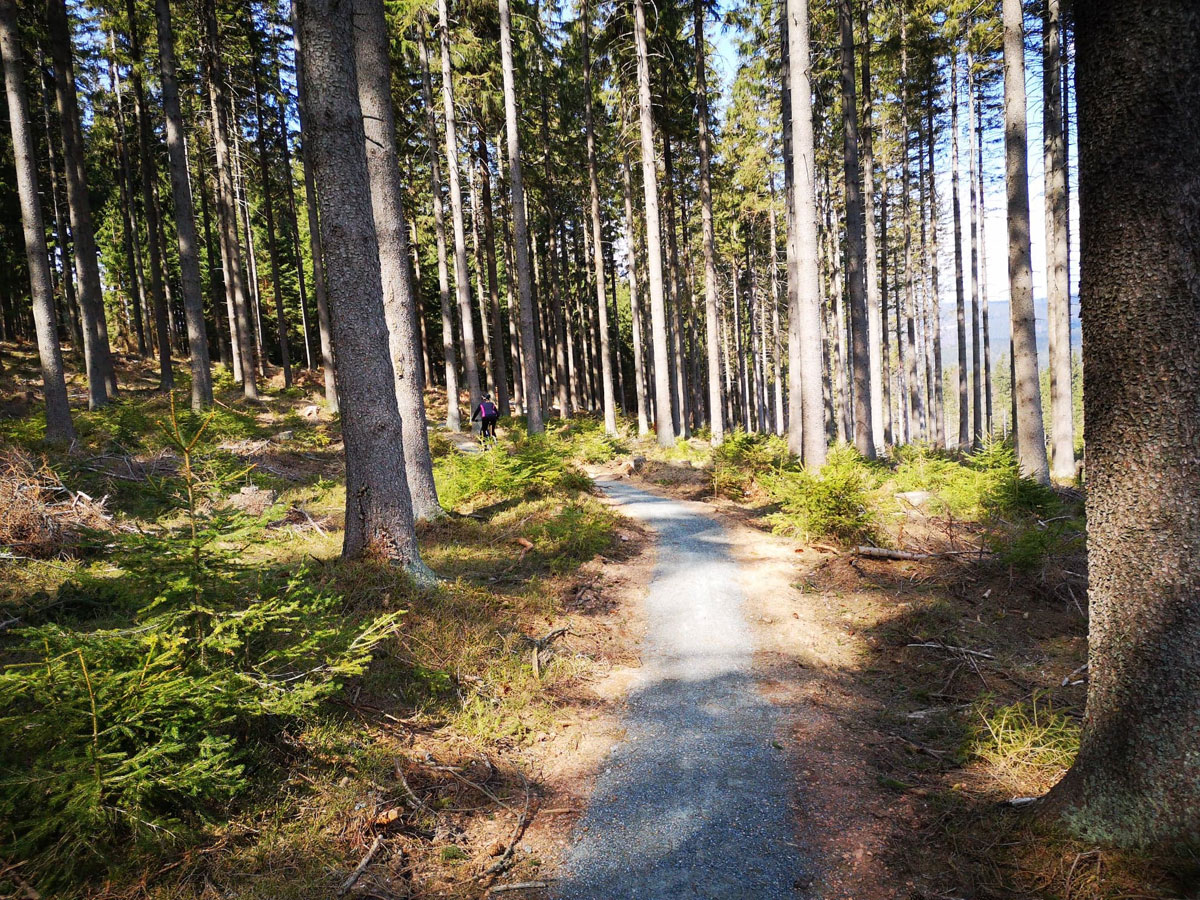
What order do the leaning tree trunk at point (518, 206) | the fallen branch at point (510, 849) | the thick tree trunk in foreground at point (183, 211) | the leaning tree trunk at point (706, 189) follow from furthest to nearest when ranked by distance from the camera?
the leaning tree trunk at point (706, 189) < the leaning tree trunk at point (518, 206) < the thick tree trunk in foreground at point (183, 211) < the fallen branch at point (510, 849)

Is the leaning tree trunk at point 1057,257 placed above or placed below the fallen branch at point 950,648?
above

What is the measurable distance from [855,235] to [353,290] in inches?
538

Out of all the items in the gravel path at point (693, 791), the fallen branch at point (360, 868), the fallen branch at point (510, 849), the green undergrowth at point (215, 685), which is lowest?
the gravel path at point (693, 791)

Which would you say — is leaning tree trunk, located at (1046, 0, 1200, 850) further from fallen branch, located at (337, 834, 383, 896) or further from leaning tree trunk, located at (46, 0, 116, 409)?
leaning tree trunk, located at (46, 0, 116, 409)

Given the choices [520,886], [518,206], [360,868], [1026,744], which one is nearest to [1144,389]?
[1026,744]

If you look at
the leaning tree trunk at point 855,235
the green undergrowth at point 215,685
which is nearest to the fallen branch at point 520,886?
the green undergrowth at point 215,685

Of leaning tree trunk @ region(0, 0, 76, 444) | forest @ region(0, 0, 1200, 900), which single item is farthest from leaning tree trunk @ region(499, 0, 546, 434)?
leaning tree trunk @ region(0, 0, 76, 444)

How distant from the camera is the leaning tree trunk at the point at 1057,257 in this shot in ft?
50.4

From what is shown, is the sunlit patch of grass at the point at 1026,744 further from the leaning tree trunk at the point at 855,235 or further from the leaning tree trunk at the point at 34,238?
the leaning tree trunk at the point at 34,238

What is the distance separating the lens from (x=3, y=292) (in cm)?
2992

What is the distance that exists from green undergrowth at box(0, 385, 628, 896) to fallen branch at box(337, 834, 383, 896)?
0.17m

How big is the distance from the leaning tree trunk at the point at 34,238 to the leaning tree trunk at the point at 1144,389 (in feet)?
53.2

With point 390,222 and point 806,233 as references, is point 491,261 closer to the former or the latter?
point 806,233

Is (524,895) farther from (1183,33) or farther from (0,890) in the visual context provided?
(1183,33)
